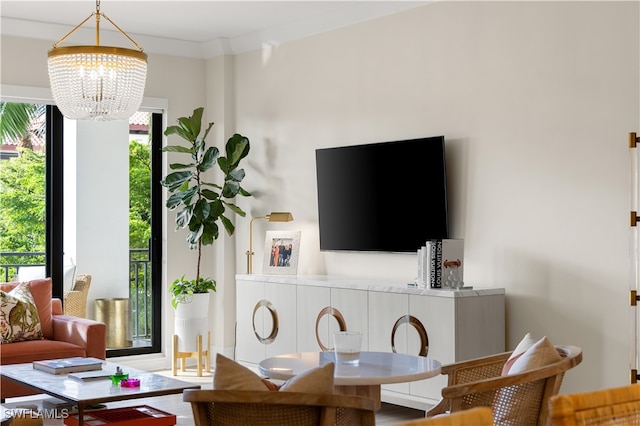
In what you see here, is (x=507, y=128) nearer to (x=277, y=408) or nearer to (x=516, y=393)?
(x=516, y=393)

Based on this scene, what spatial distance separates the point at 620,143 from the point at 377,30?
6.98ft

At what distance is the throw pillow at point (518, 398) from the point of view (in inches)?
122

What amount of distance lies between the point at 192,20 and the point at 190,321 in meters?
2.39

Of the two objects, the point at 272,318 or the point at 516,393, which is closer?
the point at 516,393

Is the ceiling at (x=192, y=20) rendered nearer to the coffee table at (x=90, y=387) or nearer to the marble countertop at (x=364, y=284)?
the marble countertop at (x=364, y=284)

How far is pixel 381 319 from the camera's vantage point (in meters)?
5.49

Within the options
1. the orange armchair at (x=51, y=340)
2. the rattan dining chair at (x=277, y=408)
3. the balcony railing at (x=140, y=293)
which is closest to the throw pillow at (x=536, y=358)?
the rattan dining chair at (x=277, y=408)

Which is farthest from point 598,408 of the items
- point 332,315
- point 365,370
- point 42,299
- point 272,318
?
point 42,299

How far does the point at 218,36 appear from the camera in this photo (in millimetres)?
7391

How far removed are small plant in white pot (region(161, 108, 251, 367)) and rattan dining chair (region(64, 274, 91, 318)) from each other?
70 cm

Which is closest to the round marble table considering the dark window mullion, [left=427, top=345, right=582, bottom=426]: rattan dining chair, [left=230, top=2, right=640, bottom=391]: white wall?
[left=427, top=345, right=582, bottom=426]: rattan dining chair

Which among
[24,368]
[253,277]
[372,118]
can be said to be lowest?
A: [24,368]

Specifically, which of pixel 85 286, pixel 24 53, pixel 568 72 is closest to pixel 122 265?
pixel 85 286

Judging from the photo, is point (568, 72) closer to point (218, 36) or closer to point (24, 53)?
point (218, 36)
